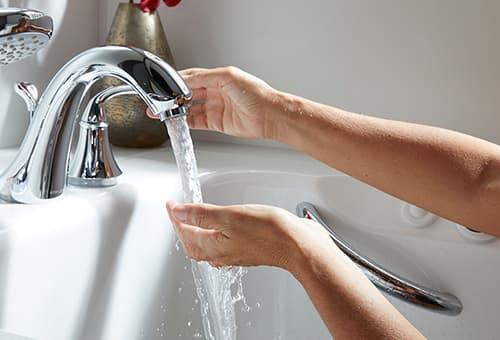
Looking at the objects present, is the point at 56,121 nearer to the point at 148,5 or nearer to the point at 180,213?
the point at 180,213

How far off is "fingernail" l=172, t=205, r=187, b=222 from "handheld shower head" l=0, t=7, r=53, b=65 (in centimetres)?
19

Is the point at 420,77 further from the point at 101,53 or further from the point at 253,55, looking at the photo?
the point at 101,53

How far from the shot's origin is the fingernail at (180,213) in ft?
2.23

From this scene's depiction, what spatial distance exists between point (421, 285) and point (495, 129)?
305 millimetres

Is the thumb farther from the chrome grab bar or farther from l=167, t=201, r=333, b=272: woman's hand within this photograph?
the chrome grab bar

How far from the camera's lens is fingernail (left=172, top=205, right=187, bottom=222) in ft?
2.23

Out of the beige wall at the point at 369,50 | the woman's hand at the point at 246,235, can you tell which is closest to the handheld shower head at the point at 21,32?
the woman's hand at the point at 246,235

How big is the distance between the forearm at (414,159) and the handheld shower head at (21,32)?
0.30 metres

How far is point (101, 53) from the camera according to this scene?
2.60 ft

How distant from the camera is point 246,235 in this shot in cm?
66

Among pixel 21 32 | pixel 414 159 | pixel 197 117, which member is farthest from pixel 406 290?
pixel 21 32

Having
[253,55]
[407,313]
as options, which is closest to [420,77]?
[253,55]

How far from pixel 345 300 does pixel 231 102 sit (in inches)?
14.2

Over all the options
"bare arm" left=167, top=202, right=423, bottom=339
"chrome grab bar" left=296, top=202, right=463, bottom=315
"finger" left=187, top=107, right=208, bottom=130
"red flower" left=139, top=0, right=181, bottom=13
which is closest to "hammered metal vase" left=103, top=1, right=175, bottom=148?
"red flower" left=139, top=0, right=181, bottom=13
